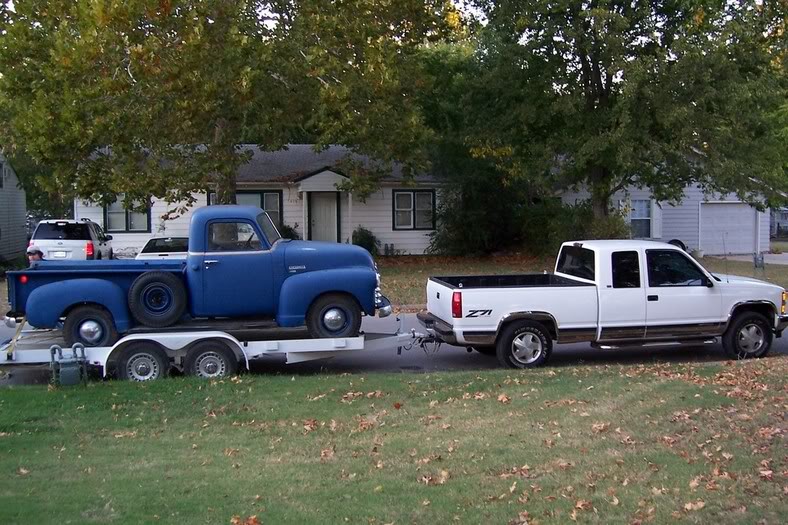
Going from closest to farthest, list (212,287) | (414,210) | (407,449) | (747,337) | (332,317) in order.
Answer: (407,449) → (212,287) → (332,317) → (747,337) → (414,210)

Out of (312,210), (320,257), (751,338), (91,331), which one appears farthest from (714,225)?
(91,331)

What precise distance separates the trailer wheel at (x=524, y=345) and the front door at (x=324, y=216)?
829 inches

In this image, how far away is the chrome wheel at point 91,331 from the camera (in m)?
10.3

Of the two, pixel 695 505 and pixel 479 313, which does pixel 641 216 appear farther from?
pixel 695 505

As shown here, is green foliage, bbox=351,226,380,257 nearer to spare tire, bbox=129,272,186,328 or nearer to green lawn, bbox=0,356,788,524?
spare tire, bbox=129,272,186,328

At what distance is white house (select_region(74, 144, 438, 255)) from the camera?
103 feet

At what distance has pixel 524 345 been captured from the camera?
1134 cm

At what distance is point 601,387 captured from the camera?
30.0 feet

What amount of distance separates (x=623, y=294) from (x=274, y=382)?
15.6 feet

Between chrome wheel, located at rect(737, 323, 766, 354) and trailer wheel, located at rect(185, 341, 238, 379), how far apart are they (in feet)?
22.5

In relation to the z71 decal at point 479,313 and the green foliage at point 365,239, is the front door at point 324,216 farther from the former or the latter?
the z71 decal at point 479,313

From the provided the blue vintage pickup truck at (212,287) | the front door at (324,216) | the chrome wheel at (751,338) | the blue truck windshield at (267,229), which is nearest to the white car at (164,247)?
the blue truck windshield at (267,229)

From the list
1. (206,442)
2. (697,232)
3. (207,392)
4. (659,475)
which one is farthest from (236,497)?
(697,232)

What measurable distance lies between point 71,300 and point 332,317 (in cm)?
307
